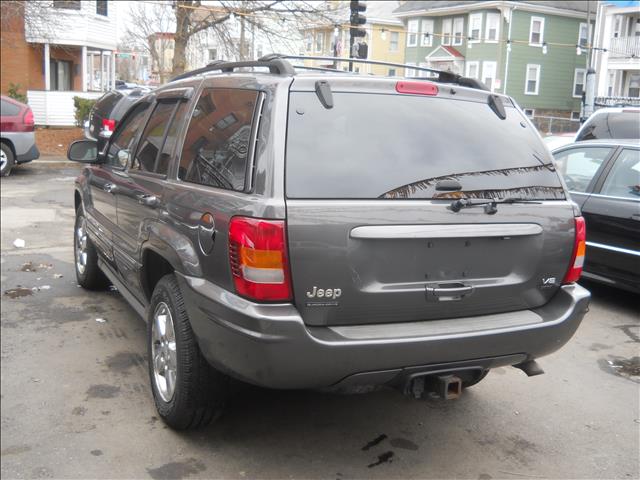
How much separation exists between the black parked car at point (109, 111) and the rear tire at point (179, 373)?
441 inches

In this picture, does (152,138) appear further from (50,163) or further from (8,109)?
(50,163)

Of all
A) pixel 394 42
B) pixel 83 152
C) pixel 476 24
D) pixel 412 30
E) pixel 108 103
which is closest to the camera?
pixel 83 152

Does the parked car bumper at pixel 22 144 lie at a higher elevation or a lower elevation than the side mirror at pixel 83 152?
lower

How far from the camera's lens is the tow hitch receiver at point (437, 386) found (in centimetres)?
324

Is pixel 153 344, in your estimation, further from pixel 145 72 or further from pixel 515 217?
pixel 145 72

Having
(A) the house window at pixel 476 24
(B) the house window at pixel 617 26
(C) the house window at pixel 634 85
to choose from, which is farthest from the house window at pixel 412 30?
(C) the house window at pixel 634 85

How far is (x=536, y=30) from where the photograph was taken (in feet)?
Answer: 135

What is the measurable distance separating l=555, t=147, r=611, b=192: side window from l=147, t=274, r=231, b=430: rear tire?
4.51 meters

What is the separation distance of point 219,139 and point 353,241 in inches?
37.3

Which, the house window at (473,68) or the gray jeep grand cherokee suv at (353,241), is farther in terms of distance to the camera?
the house window at (473,68)

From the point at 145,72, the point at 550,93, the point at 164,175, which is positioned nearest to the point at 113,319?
the point at 164,175

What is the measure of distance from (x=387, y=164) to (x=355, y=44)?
607 inches

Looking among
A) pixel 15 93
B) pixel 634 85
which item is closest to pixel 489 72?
pixel 15 93

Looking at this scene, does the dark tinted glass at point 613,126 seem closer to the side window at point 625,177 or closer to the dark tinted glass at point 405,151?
the side window at point 625,177
